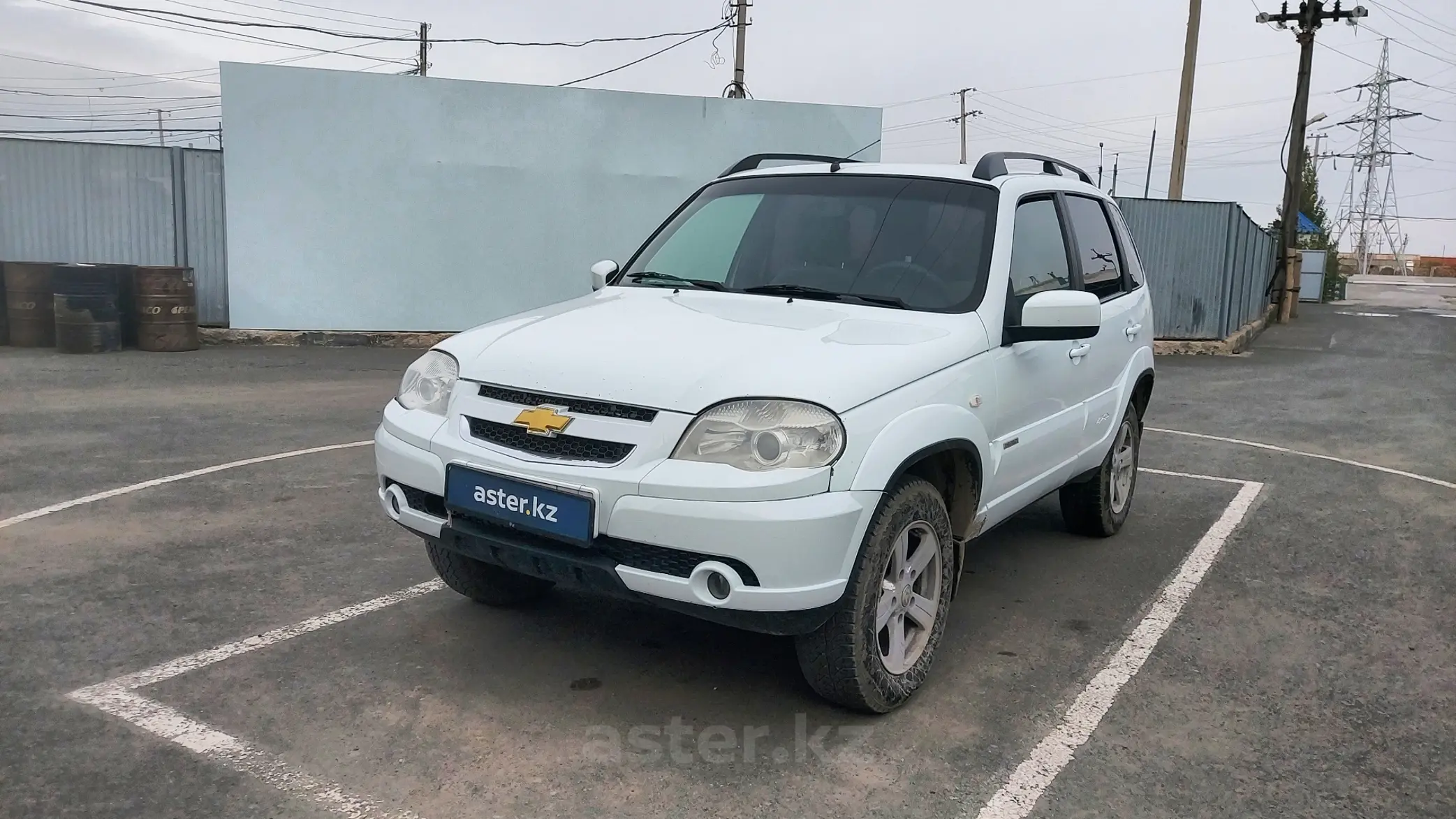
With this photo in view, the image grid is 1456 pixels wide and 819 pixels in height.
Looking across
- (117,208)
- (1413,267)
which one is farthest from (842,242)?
(1413,267)

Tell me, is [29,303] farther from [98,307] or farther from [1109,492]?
[1109,492]

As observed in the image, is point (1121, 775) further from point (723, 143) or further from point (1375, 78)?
point (1375, 78)

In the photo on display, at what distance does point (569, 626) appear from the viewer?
434cm

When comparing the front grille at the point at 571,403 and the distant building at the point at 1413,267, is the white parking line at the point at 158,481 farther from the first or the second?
the distant building at the point at 1413,267

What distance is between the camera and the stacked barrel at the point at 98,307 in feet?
39.4

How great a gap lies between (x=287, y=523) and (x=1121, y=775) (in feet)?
14.0

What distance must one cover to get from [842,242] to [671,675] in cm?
182

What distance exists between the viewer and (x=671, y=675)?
3900 mm

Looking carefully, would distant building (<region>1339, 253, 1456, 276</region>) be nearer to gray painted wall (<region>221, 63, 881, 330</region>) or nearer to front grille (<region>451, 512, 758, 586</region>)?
gray painted wall (<region>221, 63, 881, 330</region>)

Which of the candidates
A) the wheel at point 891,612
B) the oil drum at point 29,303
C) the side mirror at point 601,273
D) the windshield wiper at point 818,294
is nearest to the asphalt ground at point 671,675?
→ the wheel at point 891,612

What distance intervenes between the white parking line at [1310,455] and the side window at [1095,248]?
3.41 meters

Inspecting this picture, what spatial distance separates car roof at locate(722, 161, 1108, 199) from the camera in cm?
456

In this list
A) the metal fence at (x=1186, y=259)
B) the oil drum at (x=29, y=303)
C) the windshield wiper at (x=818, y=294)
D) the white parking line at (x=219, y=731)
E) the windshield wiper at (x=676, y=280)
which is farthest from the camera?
the metal fence at (x=1186, y=259)

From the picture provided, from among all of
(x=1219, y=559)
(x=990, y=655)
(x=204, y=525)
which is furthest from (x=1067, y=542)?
(x=204, y=525)
